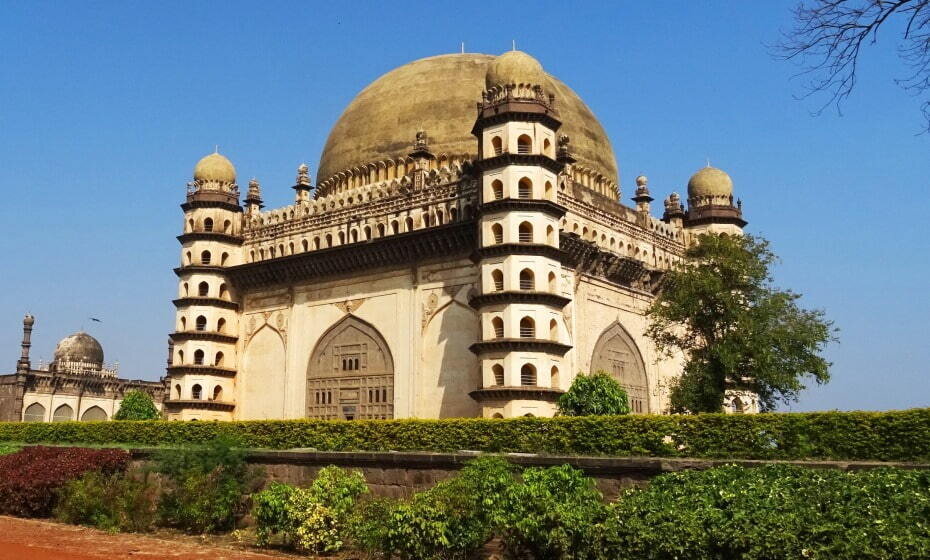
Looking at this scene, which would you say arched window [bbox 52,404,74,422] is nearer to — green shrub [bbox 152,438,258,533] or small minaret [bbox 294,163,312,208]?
small minaret [bbox 294,163,312,208]

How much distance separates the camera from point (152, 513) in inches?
728

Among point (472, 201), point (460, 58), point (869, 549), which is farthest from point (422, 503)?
point (460, 58)

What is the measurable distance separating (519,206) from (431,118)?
33.8 ft

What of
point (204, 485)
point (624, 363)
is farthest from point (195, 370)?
point (204, 485)

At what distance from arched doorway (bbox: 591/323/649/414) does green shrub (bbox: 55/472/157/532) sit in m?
18.0

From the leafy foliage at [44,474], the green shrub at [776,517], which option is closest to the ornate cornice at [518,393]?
the leafy foliage at [44,474]

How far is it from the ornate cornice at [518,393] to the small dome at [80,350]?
39.3 meters

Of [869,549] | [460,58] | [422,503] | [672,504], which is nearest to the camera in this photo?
[869,549]

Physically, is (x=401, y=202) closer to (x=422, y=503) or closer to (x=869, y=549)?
(x=422, y=503)

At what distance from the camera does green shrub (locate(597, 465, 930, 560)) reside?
9938mm

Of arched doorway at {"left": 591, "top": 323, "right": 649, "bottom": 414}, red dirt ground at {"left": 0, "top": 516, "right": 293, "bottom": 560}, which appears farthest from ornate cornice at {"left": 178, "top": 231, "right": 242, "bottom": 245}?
red dirt ground at {"left": 0, "top": 516, "right": 293, "bottom": 560}

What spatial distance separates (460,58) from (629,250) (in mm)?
13155

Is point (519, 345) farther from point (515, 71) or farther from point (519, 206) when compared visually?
point (515, 71)

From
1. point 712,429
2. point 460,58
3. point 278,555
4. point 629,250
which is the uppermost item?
point 460,58
